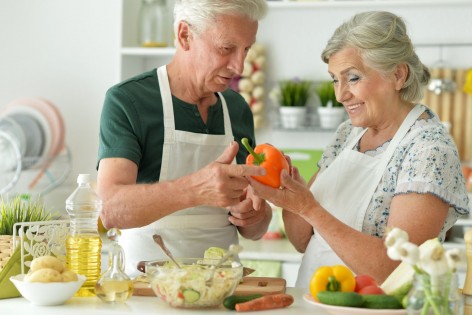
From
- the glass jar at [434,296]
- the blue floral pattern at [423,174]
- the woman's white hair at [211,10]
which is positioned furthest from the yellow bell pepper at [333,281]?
the woman's white hair at [211,10]

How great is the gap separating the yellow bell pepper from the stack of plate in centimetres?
254

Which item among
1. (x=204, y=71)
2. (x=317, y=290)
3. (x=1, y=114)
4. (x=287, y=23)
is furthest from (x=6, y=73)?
(x=317, y=290)

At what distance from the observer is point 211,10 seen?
2.30 meters

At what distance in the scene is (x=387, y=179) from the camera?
2.26 metres

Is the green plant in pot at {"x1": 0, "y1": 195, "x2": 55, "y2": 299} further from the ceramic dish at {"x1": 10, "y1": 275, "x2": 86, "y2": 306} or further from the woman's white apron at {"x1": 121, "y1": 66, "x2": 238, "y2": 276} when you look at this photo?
the woman's white apron at {"x1": 121, "y1": 66, "x2": 238, "y2": 276}

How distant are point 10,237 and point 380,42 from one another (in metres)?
1.13

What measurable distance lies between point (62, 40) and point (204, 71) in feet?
7.12

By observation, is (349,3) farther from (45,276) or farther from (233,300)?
(45,276)

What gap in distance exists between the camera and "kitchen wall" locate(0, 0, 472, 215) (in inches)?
160

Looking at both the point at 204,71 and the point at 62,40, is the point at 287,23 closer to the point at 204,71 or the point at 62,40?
the point at 62,40

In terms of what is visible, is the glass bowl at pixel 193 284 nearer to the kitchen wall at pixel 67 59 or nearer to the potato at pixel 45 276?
the potato at pixel 45 276

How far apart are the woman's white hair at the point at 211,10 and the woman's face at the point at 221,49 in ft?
0.05

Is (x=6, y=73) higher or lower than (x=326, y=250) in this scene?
higher

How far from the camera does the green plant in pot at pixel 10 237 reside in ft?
6.40
